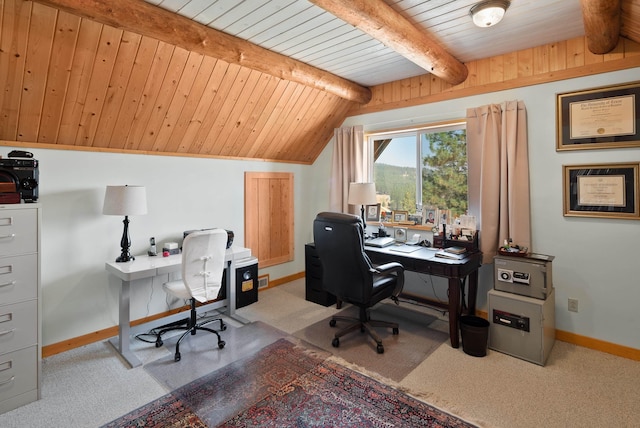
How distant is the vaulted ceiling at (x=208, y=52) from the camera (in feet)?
6.97

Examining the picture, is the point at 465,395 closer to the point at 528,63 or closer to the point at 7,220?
the point at 528,63

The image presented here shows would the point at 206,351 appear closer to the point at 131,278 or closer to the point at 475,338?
the point at 131,278

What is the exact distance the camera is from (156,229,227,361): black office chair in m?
2.63

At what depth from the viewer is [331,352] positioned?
9.04ft

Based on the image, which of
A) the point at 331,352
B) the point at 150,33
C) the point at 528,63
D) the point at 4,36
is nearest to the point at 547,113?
the point at 528,63

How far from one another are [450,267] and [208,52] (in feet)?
8.56

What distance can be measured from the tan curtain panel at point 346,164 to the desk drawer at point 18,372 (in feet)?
10.8

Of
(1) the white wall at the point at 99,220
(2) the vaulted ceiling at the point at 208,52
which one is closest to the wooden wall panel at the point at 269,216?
(1) the white wall at the point at 99,220

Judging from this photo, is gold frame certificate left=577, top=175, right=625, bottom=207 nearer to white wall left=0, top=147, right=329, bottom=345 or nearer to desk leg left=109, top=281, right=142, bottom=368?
white wall left=0, top=147, right=329, bottom=345

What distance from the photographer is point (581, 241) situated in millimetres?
2838

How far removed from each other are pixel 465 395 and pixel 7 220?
10.3 ft

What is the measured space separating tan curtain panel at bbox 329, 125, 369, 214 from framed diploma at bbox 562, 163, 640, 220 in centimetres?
215

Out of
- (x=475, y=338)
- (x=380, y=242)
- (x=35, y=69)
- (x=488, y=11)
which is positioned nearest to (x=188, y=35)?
(x=35, y=69)

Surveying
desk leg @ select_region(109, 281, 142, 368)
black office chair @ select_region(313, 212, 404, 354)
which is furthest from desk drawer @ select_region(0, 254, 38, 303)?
black office chair @ select_region(313, 212, 404, 354)
